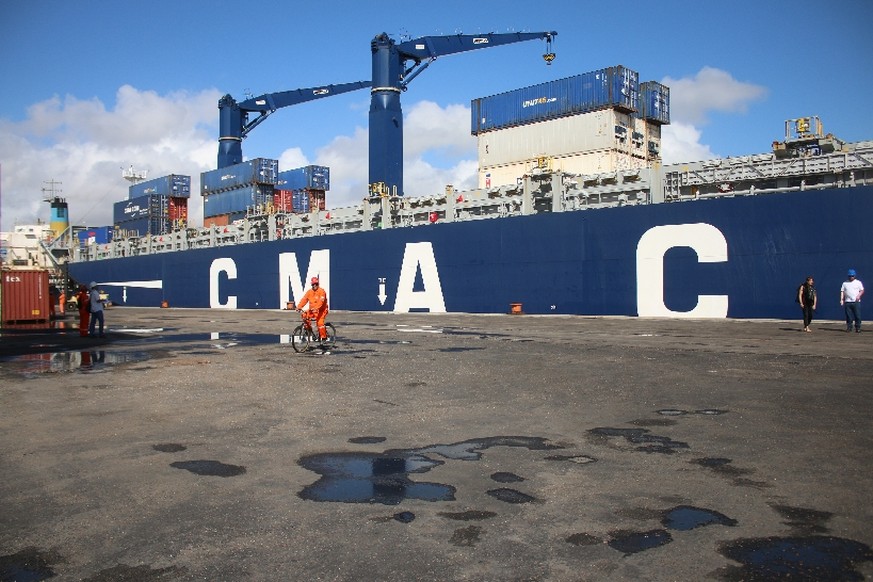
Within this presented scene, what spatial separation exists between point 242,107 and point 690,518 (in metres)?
56.8

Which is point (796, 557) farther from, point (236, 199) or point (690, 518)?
point (236, 199)

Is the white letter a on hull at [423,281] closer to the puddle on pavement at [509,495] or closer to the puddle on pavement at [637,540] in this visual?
the puddle on pavement at [509,495]

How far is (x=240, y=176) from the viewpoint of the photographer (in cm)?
5300

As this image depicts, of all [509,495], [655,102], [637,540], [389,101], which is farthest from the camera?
[389,101]

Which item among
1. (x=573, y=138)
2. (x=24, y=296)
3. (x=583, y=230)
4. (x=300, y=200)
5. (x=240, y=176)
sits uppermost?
(x=240, y=176)

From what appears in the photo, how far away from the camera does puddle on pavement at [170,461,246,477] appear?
576 cm

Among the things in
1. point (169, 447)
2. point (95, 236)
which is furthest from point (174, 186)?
point (169, 447)

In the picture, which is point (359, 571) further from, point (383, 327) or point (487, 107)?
point (487, 107)

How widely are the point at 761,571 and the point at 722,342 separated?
46.2 ft

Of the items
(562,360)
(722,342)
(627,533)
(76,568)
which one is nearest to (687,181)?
(722,342)

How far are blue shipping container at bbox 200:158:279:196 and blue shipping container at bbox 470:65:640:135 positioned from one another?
62.3 ft

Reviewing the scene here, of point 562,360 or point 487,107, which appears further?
point 487,107

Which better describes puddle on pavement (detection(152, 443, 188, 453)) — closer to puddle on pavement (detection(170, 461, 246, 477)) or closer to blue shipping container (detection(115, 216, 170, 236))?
puddle on pavement (detection(170, 461, 246, 477))

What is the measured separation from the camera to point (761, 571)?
364 centimetres
